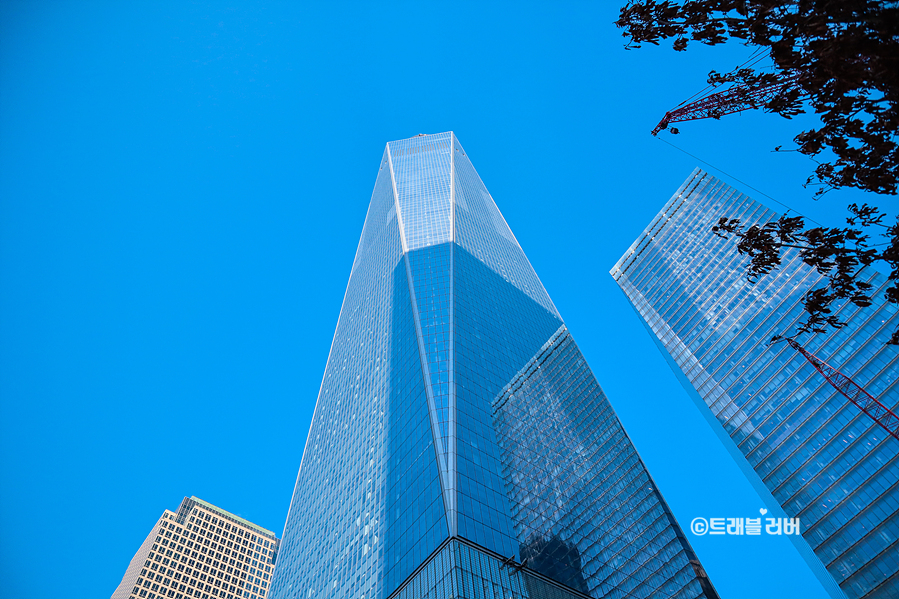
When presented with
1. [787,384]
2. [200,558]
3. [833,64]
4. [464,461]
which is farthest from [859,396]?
[200,558]

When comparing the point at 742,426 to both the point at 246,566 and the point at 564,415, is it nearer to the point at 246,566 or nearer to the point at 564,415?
the point at 564,415

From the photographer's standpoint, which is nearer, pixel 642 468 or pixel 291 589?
pixel 291 589

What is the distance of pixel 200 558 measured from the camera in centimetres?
14988

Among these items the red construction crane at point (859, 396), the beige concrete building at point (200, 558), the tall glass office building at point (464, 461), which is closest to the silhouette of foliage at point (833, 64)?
the tall glass office building at point (464, 461)

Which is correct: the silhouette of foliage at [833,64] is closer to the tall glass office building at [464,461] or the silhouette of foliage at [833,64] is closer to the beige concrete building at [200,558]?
the tall glass office building at [464,461]

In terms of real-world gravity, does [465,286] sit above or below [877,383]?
above

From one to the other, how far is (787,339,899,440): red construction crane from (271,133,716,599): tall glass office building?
125 ft

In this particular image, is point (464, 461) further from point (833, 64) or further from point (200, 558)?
point (200, 558)

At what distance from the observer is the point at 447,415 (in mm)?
63000

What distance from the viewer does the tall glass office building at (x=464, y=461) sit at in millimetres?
52312

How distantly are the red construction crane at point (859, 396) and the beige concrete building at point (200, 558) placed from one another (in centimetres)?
14949

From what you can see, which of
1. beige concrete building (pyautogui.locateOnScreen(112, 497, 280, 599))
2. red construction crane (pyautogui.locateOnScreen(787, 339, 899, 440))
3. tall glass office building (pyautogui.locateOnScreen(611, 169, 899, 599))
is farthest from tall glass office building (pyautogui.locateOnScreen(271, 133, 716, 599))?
beige concrete building (pyautogui.locateOnScreen(112, 497, 280, 599))

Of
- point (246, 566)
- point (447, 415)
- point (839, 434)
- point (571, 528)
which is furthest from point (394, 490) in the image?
point (246, 566)

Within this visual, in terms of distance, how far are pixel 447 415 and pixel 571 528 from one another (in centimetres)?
2079
